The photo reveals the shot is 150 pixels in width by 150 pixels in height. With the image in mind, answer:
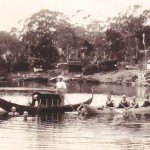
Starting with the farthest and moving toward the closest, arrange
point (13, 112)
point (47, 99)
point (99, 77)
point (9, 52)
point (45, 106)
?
point (9, 52) < point (99, 77) < point (47, 99) < point (45, 106) < point (13, 112)

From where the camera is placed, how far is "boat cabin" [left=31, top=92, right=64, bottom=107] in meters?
16.8

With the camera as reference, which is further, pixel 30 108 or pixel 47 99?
pixel 47 99

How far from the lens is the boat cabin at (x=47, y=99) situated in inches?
659

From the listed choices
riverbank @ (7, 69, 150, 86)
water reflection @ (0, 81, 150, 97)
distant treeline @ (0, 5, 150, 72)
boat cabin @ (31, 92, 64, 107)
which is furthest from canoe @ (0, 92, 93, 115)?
riverbank @ (7, 69, 150, 86)

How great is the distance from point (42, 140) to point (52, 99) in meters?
6.23

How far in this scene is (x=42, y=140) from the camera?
35.6 feet

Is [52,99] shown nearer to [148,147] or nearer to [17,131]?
[17,131]

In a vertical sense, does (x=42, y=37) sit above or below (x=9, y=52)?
above

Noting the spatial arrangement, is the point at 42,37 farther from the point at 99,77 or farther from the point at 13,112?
the point at 13,112

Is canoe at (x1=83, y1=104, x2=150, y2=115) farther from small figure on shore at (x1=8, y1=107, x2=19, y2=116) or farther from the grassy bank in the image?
the grassy bank

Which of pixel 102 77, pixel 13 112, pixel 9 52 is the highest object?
pixel 9 52

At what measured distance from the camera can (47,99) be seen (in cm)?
1700

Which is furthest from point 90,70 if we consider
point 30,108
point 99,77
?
point 30,108

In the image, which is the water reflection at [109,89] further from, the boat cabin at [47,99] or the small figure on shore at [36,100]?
the small figure on shore at [36,100]
